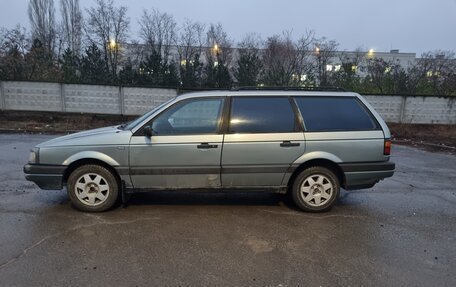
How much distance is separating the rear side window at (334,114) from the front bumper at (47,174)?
3607 millimetres

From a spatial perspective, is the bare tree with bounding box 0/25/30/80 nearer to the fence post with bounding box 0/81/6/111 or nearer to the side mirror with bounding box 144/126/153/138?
the fence post with bounding box 0/81/6/111

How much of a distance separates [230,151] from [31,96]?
15.0 metres

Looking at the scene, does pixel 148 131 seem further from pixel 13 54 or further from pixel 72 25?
pixel 72 25

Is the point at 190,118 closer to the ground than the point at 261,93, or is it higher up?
closer to the ground

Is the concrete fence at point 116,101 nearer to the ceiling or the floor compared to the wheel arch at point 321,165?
nearer to the ceiling

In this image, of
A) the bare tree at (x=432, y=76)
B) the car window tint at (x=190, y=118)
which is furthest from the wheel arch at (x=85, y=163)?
the bare tree at (x=432, y=76)

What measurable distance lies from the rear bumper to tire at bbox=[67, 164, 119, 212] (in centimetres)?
340

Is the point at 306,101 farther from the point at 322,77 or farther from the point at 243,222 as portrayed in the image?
the point at 322,77

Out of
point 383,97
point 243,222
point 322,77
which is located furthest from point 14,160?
point 322,77

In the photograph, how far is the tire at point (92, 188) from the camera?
4.76 m

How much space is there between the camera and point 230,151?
477 centimetres

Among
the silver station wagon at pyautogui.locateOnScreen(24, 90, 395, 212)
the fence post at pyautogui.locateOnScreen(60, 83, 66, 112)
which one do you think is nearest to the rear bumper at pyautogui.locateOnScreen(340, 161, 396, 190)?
the silver station wagon at pyautogui.locateOnScreen(24, 90, 395, 212)

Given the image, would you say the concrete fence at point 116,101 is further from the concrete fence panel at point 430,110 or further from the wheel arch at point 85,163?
the wheel arch at point 85,163

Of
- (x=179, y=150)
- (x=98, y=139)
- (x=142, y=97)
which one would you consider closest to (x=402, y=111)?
(x=142, y=97)
